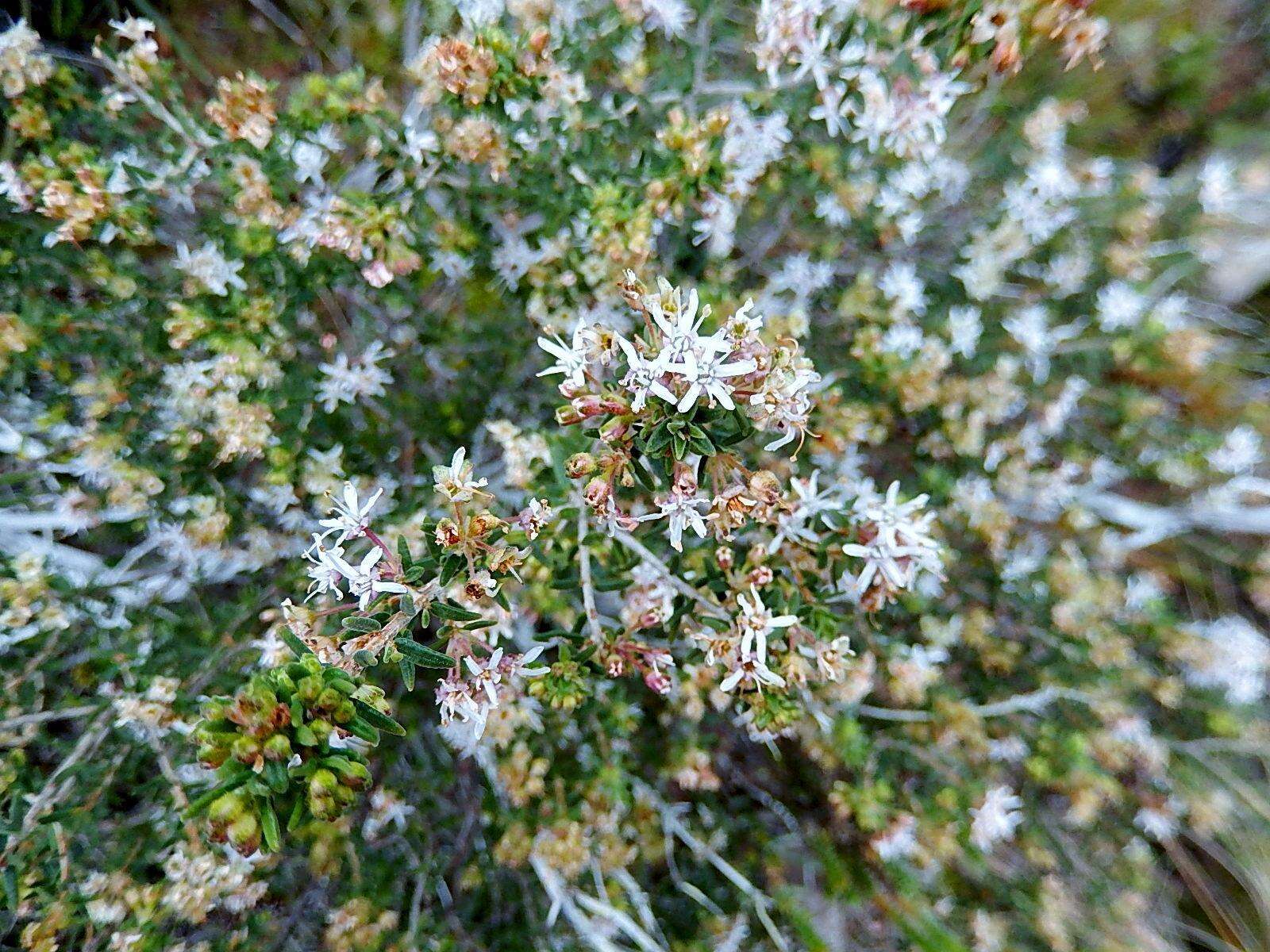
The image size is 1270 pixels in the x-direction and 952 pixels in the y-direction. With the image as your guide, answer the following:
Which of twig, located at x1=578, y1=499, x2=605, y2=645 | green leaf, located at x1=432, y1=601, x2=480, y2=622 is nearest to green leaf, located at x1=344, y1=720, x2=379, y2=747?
green leaf, located at x1=432, y1=601, x2=480, y2=622

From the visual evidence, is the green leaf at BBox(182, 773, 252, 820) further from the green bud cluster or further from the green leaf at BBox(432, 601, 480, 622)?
the green leaf at BBox(432, 601, 480, 622)

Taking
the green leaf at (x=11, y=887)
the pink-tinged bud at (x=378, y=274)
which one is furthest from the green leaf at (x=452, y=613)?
the green leaf at (x=11, y=887)

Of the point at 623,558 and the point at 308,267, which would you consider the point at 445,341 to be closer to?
the point at 308,267

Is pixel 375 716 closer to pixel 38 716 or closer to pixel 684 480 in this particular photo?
pixel 684 480

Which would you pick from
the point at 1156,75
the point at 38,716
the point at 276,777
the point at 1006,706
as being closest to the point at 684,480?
the point at 276,777

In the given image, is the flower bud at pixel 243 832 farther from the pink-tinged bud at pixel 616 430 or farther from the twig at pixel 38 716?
the twig at pixel 38 716
